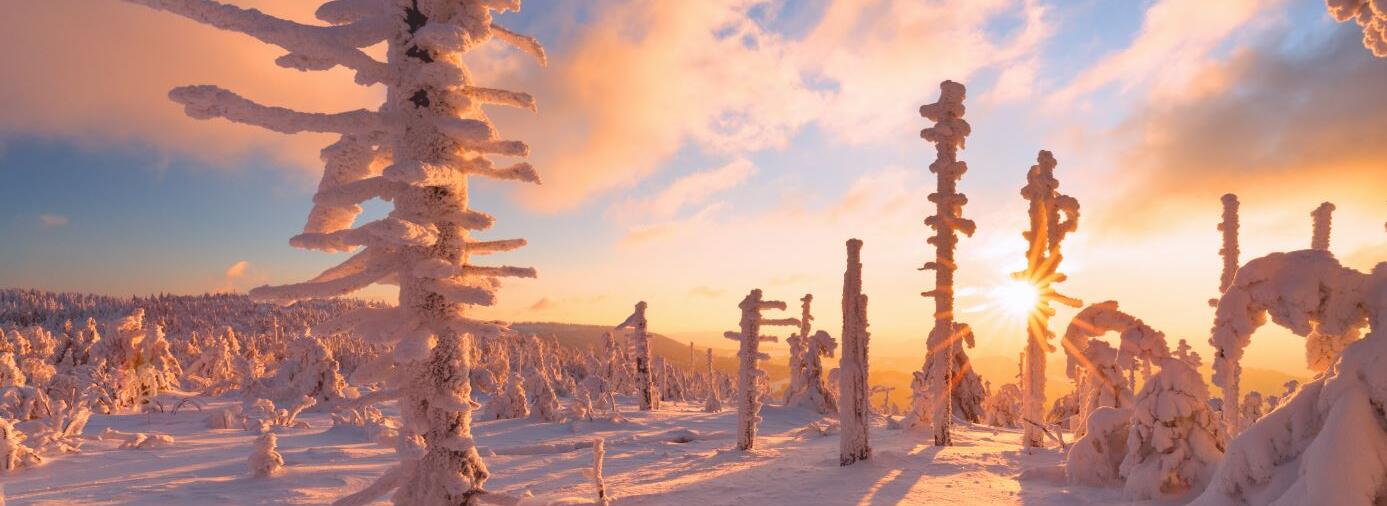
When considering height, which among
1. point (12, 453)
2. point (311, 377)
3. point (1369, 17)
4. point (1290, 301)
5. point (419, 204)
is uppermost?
point (1369, 17)

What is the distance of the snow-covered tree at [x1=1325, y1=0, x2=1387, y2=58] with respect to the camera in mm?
5547

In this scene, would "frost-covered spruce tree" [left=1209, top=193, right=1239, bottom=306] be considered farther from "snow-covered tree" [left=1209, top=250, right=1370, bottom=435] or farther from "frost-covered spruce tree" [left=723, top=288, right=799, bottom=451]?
"snow-covered tree" [left=1209, top=250, right=1370, bottom=435]

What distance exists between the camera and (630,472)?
1273 cm

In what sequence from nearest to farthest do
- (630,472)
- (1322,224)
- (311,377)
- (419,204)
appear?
(419,204) → (630,472) → (1322,224) → (311,377)

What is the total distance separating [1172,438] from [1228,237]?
54.0 feet

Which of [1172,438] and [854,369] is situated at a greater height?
[854,369]

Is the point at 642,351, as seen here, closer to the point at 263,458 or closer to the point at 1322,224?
the point at 263,458

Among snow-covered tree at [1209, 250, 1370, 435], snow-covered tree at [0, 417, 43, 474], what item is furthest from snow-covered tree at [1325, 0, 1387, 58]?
snow-covered tree at [0, 417, 43, 474]

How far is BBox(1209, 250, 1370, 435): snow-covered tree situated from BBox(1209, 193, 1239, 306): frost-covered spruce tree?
17.3m

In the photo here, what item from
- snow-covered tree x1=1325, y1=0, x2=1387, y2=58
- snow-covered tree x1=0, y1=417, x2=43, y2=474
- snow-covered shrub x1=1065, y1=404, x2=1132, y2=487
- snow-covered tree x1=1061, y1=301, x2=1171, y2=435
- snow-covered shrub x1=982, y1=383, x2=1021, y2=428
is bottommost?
snow-covered shrub x1=982, y1=383, x2=1021, y2=428

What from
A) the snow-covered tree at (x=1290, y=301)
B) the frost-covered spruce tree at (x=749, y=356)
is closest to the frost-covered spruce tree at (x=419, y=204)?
the snow-covered tree at (x=1290, y=301)

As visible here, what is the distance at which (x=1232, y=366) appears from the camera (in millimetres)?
6273

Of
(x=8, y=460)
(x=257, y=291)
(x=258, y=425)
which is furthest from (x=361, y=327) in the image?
(x=258, y=425)

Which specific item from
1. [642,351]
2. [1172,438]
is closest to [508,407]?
[642,351]
